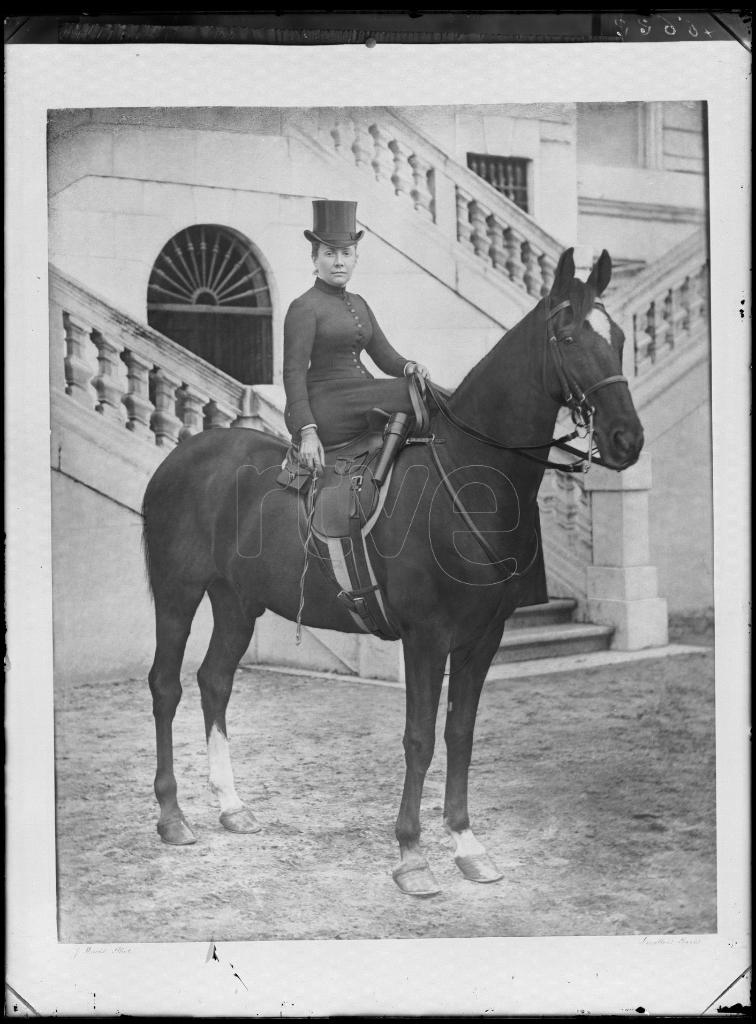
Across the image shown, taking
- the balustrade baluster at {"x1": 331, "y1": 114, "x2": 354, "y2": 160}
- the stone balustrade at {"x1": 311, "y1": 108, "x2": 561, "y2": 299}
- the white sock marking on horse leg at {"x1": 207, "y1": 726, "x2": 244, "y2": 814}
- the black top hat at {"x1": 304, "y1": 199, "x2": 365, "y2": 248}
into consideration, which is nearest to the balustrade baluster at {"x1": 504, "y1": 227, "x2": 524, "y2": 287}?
the stone balustrade at {"x1": 311, "y1": 108, "x2": 561, "y2": 299}

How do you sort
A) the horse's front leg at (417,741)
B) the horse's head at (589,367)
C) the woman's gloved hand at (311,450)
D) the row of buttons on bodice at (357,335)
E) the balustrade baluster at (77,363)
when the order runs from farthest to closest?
the balustrade baluster at (77,363)
the row of buttons on bodice at (357,335)
the woman's gloved hand at (311,450)
the horse's front leg at (417,741)
the horse's head at (589,367)

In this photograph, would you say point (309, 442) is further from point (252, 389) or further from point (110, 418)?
point (110, 418)

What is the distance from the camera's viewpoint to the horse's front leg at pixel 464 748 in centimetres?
548

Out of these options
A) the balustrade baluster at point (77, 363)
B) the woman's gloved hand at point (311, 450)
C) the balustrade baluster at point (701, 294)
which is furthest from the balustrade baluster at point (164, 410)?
the balustrade baluster at point (701, 294)

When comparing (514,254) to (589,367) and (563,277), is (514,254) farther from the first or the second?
(589,367)

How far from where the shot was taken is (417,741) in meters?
5.38

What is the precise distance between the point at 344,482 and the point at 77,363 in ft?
4.76

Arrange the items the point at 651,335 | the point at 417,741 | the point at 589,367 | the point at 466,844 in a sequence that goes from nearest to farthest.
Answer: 1. the point at 589,367
2. the point at 417,741
3. the point at 466,844
4. the point at 651,335

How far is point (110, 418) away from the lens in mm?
5617

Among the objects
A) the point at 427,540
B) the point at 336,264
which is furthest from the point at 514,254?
the point at 427,540

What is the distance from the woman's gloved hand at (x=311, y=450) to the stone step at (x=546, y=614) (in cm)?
127

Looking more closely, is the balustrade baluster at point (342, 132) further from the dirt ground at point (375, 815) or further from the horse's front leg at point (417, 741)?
the dirt ground at point (375, 815)

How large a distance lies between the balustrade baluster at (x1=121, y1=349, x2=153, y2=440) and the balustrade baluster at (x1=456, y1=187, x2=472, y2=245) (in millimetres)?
1680

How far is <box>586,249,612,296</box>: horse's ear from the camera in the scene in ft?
16.9
